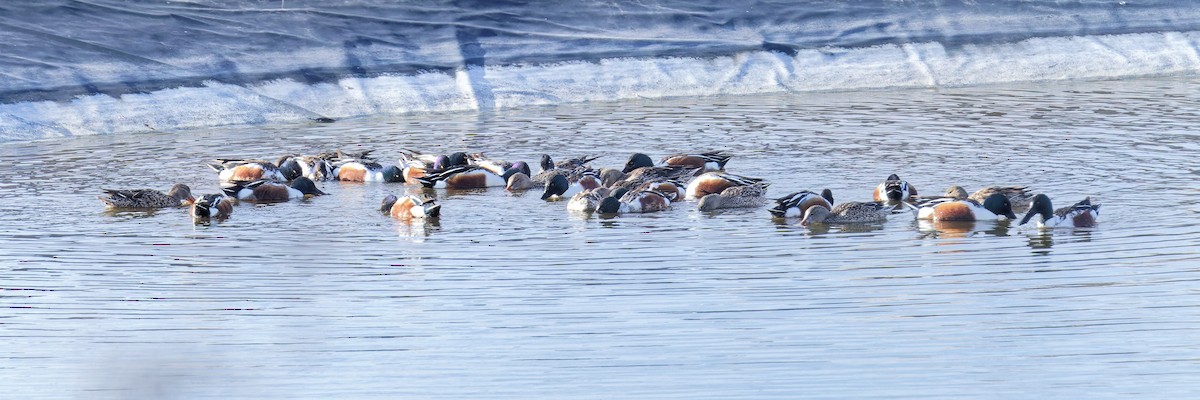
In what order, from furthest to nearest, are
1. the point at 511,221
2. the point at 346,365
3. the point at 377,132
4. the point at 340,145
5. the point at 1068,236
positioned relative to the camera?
the point at 377,132 < the point at 340,145 < the point at 511,221 < the point at 1068,236 < the point at 346,365

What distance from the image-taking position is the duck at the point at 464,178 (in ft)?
61.3

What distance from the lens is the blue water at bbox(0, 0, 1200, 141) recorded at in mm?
26125

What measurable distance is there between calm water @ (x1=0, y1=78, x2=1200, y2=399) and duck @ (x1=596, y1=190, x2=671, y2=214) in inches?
8.8

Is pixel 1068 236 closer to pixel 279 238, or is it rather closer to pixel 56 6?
pixel 279 238

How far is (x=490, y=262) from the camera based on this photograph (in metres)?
13.4

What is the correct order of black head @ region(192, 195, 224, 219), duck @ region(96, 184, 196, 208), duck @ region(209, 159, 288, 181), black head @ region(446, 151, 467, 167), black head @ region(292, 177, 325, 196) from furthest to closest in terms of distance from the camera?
black head @ region(446, 151, 467, 167) → duck @ region(209, 159, 288, 181) → black head @ region(292, 177, 325, 196) → duck @ region(96, 184, 196, 208) → black head @ region(192, 195, 224, 219)

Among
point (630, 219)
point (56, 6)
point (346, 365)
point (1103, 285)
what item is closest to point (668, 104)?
point (56, 6)

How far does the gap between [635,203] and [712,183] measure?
3.16ft

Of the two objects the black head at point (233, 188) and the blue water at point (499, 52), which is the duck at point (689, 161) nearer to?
the black head at point (233, 188)

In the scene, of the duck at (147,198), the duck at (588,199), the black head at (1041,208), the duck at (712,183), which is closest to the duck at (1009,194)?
the black head at (1041,208)

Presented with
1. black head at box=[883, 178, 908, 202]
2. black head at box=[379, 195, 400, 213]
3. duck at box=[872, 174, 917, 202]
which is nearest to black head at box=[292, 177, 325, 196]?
black head at box=[379, 195, 400, 213]

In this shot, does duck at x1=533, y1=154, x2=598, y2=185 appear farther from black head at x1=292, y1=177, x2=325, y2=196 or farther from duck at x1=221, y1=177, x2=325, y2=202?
duck at x1=221, y1=177, x2=325, y2=202

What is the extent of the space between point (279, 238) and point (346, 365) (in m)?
5.38

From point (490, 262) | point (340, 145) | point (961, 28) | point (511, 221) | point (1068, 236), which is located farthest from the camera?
A: point (961, 28)
